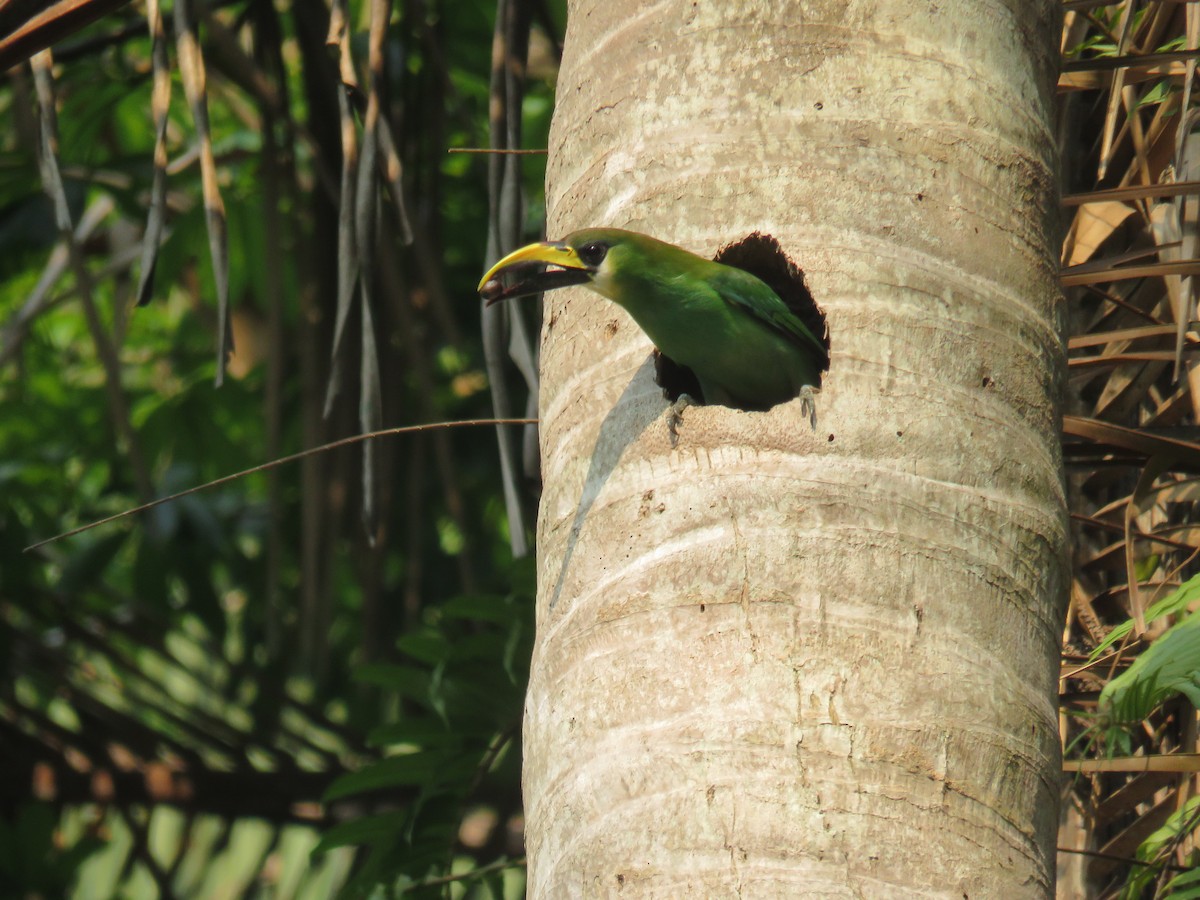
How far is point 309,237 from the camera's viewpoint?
16.9ft

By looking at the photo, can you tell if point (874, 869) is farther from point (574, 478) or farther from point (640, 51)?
point (640, 51)

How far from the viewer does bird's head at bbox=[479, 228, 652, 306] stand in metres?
2.60

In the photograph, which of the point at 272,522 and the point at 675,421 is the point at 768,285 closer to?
the point at 675,421

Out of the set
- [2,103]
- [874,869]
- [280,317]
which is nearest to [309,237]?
[280,317]

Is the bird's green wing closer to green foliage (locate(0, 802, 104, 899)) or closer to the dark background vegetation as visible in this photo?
the dark background vegetation

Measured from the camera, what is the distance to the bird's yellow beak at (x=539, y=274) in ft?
8.85

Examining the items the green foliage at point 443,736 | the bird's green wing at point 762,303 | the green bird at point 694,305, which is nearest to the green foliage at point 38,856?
the green foliage at point 443,736

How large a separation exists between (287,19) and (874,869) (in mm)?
5165

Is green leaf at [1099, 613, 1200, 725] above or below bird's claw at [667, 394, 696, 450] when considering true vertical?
below

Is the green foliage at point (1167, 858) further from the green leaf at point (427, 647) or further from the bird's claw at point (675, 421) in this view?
the green leaf at point (427, 647)

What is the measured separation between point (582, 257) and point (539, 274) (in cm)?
27

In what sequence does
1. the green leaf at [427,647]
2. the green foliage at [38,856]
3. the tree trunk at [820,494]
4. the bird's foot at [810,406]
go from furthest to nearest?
the green foliage at [38,856], the green leaf at [427,647], the bird's foot at [810,406], the tree trunk at [820,494]

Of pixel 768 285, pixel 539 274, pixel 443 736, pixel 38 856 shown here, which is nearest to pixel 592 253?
pixel 539 274

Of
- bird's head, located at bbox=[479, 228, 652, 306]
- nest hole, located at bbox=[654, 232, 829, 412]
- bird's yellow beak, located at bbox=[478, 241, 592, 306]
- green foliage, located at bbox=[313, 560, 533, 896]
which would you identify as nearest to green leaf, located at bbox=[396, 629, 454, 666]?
green foliage, located at bbox=[313, 560, 533, 896]
